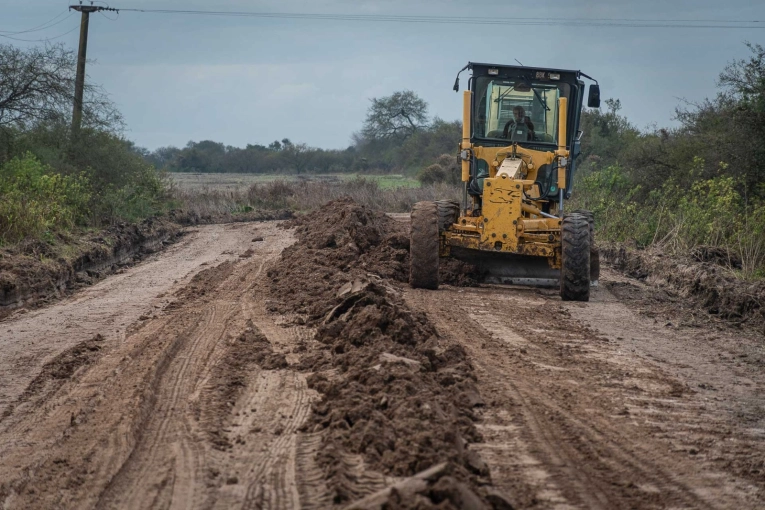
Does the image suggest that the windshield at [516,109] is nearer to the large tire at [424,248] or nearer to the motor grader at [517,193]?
the motor grader at [517,193]

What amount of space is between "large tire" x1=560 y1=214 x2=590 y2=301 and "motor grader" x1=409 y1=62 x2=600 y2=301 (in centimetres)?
1

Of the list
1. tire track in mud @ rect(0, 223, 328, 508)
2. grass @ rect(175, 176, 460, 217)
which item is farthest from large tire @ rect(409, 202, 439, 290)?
grass @ rect(175, 176, 460, 217)

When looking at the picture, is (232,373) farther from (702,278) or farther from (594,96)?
(702,278)

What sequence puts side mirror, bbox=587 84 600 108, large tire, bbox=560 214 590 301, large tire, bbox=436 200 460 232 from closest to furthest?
large tire, bbox=560 214 590 301
side mirror, bbox=587 84 600 108
large tire, bbox=436 200 460 232

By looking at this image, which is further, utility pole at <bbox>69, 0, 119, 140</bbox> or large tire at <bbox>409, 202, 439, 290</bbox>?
utility pole at <bbox>69, 0, 119, 140</bbox>

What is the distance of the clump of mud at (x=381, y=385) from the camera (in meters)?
4.93

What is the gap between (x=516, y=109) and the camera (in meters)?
13.5

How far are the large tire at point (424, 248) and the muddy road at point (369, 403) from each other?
29.9 inches

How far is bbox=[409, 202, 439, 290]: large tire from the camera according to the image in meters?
12.2

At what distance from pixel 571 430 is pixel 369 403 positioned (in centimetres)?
136

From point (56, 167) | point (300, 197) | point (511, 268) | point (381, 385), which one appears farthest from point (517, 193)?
point (300, 197)

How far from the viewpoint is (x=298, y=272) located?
12.9m

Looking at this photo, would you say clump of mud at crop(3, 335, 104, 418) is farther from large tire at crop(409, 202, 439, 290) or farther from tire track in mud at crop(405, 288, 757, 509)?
large tire at crop(409, 202, 439, 290)

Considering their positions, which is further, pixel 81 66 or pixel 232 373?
pixel 81 66
